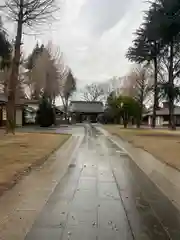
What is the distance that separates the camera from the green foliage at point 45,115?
2100 inches

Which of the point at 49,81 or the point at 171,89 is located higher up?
the point at 49,81

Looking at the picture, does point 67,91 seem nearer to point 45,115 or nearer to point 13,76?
point 45,115

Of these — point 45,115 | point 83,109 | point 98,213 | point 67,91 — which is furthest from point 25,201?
point 83,109

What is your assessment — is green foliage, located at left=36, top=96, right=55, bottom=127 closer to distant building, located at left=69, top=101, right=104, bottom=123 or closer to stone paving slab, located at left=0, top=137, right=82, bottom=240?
distant building, located at left=69, top=101, right=104, bottom=123

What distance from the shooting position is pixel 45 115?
53.6 meters

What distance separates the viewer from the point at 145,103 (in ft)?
254

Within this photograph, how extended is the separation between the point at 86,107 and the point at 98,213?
88603 mm

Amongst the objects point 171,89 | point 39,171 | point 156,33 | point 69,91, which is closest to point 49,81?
point 69,91

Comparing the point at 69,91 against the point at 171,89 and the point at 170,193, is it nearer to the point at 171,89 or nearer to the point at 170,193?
the point at 171,89

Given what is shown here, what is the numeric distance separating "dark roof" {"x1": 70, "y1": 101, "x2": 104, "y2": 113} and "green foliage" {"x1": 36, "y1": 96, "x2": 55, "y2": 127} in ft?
126

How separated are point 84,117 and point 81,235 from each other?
333 ft

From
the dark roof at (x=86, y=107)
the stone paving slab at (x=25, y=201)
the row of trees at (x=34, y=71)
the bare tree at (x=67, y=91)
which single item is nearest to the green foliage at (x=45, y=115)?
the row of trees at (x=34, y=71)

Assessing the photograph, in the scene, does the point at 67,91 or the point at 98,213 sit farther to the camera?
the point at 67,91

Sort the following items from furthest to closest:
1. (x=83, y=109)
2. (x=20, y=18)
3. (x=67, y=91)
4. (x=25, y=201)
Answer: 1. (x=83, y=109)
2. (x=67, y=91)
3. (x=20, y=18)
4. (x=25, y=201)
